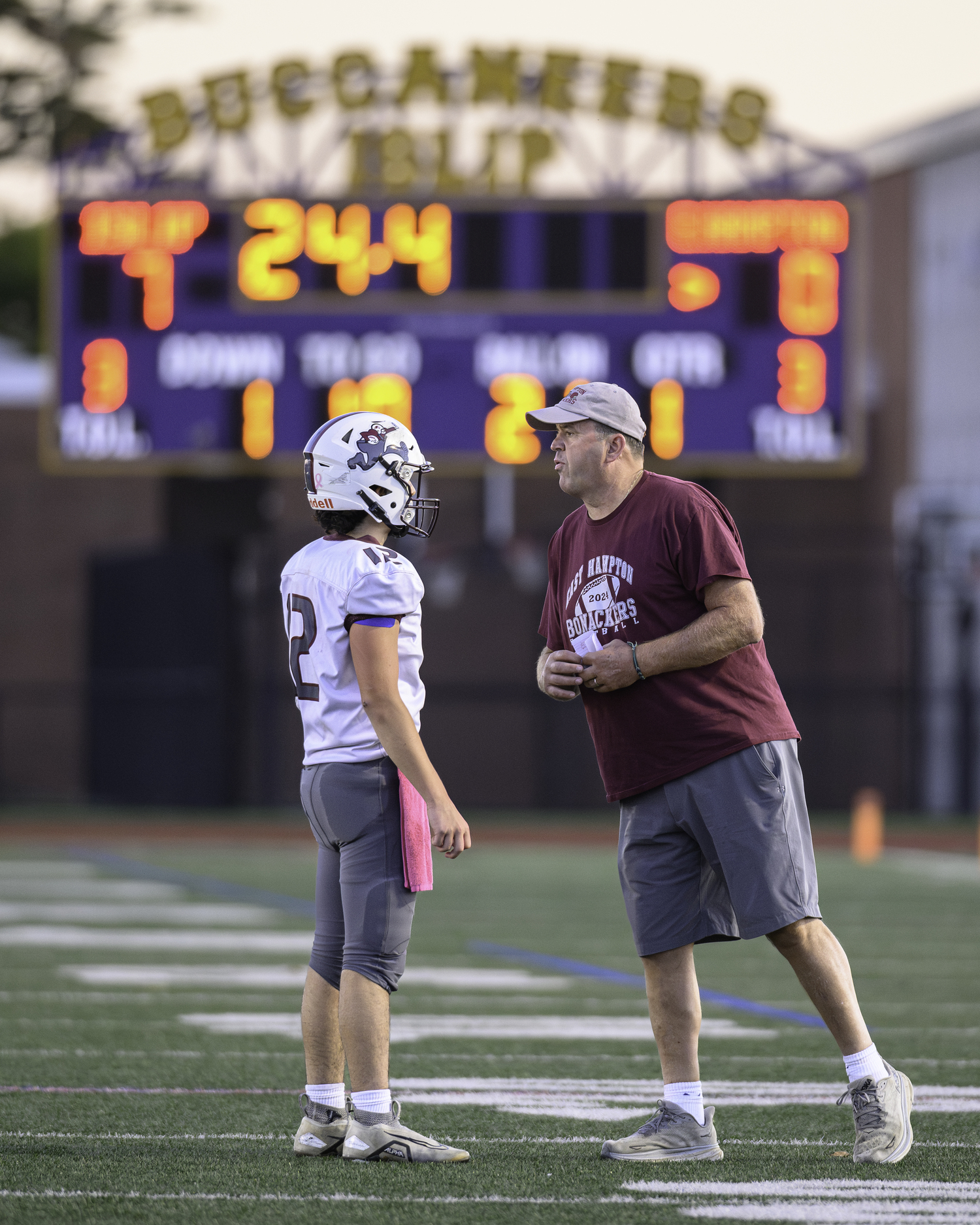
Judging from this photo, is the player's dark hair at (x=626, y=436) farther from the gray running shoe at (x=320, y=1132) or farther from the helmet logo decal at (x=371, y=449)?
the gray running shoe at (x=320, y=1132)

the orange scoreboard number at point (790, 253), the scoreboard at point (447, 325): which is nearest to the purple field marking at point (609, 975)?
the scoreboard at point (447, 325)

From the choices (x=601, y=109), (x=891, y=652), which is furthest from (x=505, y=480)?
(x=601, y=109)

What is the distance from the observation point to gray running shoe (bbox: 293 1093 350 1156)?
541cm

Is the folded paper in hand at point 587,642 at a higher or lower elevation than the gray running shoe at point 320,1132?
higher

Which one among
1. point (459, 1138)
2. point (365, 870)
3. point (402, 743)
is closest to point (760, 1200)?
point (459, 1138)

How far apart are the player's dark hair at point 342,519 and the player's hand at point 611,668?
0.65 meters

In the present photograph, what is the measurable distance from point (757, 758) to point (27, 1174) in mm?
1980

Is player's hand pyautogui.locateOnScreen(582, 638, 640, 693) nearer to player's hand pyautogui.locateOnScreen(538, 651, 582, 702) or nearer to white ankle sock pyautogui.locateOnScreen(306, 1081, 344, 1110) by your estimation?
player's hand pyautogui.locateOnScreen(538, 651, 582, 702)

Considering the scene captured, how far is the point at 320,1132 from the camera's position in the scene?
17.7 feet

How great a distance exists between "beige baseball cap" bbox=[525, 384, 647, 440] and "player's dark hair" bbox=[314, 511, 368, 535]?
54 centimetres

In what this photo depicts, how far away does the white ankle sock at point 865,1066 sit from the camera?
5375 millimetres

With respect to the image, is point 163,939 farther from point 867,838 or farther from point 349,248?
point 349,248

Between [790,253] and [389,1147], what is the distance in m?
14.5

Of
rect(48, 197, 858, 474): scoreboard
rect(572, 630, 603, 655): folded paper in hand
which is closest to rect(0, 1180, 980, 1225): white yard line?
rect(572, 630, 603, 655): folded paper in hand
